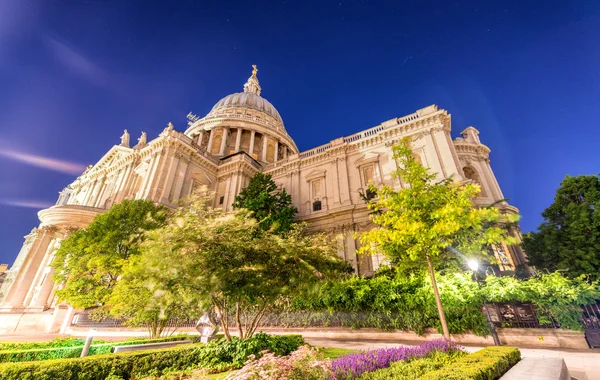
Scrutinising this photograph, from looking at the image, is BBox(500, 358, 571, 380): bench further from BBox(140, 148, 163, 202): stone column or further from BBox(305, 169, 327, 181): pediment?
BBox(140, 148, 163, 202): stone column

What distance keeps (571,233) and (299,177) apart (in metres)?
22.1

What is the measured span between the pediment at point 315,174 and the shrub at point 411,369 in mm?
22964

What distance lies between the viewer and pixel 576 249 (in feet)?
55.4

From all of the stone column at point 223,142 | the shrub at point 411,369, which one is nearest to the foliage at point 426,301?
the shrub at point 411,369

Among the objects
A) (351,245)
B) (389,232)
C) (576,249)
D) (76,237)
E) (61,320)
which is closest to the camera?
(389,232)

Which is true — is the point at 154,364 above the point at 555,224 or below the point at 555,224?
below

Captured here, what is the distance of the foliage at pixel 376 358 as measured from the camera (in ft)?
14.1

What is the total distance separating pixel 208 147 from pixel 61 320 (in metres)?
26.7

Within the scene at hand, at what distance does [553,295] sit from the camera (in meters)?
9.73

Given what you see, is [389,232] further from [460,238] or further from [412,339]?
[412,339]

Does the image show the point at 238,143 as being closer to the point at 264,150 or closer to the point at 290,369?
the point at 264,150

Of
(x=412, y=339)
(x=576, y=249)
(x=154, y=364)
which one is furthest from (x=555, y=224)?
(x=154, y=364)

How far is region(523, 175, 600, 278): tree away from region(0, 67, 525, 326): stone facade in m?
2.82

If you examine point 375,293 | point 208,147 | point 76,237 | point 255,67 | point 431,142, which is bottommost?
point 375,293
